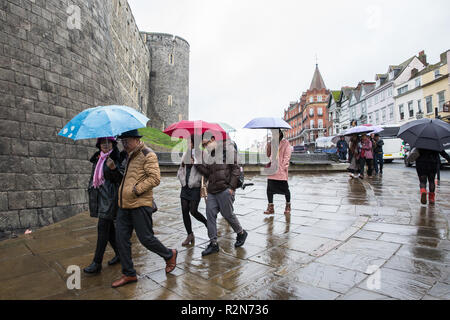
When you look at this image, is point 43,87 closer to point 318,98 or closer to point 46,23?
point 46,23

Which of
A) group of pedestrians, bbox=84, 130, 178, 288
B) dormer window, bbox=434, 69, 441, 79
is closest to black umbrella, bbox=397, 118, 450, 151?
group of pedestrians, bbox=84, 130, 178, 288

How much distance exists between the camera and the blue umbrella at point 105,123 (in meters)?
2.58

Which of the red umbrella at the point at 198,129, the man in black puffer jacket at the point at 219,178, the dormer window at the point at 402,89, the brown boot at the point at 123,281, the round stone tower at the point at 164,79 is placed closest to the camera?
the brown boot at the point at 123,281

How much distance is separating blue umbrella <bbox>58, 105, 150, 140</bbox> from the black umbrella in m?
5.40

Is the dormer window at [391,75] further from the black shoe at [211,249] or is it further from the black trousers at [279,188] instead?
the black shoe at [211,249]

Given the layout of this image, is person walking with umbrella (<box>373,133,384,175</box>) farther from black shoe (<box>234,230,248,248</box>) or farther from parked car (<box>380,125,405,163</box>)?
parked car (<box>380,125,405,163</box>)

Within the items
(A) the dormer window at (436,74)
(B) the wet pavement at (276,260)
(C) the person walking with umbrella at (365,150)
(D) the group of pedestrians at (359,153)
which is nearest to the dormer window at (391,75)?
(A) the dormer window at (436,74)

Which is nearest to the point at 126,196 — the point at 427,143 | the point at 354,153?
the point at 427,143

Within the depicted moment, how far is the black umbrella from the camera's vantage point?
5.38 m

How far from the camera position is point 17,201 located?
5418 mm

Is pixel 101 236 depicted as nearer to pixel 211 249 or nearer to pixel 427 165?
pixel 211 249

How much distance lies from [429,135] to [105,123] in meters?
5.90

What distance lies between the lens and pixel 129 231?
9.52 feet
